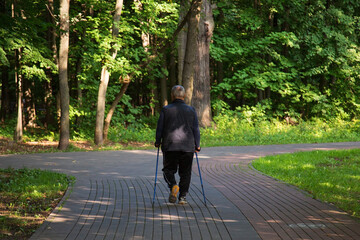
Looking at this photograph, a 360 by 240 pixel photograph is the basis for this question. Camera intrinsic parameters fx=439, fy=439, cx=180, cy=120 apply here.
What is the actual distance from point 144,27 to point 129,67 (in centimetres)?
288

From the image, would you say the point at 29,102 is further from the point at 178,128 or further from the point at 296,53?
the point at 178,128

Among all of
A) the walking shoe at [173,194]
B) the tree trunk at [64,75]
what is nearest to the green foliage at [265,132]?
the tree trunk at [64,75]

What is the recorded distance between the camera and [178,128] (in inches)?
281

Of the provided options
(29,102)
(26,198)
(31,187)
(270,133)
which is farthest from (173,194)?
(29,102)

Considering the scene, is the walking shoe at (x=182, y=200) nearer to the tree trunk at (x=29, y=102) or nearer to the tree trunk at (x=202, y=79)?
the tree trunk at (x=202, y=79)

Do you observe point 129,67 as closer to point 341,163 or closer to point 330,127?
point 341,163

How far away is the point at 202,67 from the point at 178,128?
15.3 meters

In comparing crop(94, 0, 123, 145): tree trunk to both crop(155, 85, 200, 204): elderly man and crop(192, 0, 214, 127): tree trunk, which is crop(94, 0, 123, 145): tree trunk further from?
crop(155, 85, 200, 204): elderly man

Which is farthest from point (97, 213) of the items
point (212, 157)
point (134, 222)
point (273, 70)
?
point (273, 70)

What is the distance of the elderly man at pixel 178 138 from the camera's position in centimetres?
709

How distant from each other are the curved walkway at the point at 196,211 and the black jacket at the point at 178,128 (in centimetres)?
98

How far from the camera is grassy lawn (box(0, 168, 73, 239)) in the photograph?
5890 mm

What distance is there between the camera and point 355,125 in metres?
22.7

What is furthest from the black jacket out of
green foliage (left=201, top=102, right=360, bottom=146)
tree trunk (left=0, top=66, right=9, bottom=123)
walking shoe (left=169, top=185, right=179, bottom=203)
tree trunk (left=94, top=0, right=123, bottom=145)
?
tree trunk (left=0, top=66, right=9, bottom=123)
